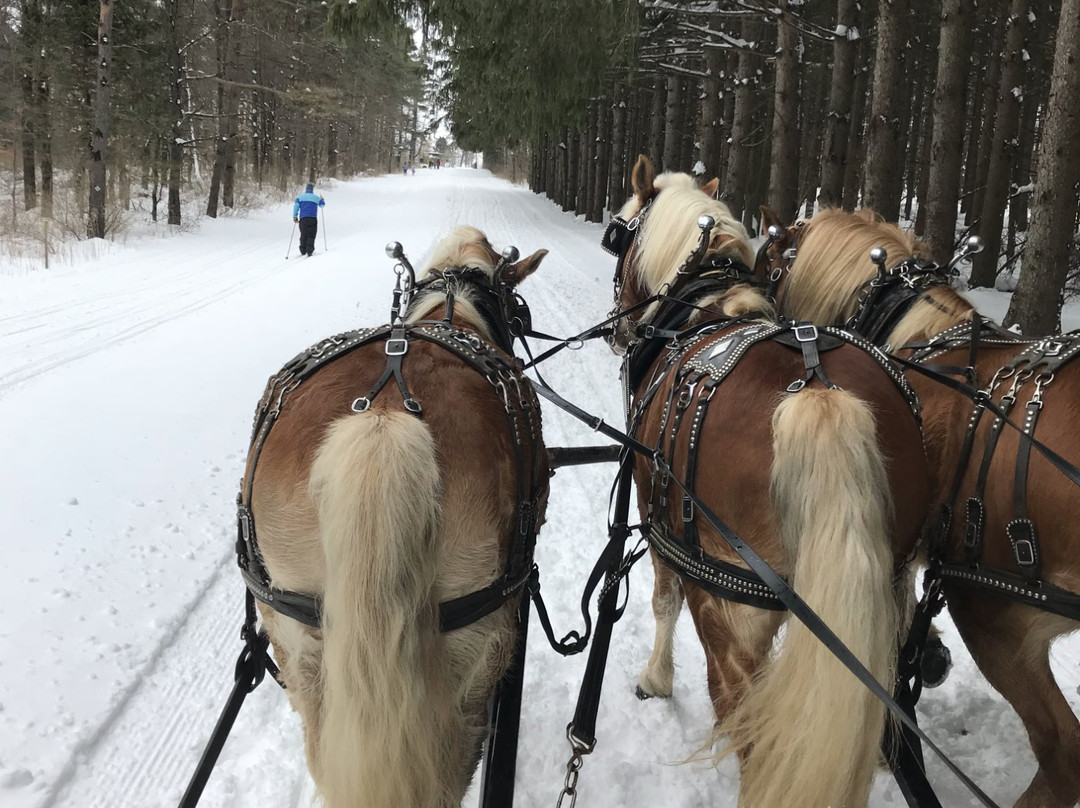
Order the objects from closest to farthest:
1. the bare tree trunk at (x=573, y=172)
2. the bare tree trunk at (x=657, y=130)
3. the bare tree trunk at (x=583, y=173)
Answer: the bare tree trunk at (x=657, y=130), the bare tree trunk at (x=583, y=173), the bare tree trunk at (x=573, y=172)

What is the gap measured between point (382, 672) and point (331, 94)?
21402mm

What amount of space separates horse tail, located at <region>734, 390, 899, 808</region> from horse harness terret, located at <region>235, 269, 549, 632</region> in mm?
701

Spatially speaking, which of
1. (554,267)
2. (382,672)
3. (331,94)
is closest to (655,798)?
(382,672)

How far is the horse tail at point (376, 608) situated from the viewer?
163 centimetres

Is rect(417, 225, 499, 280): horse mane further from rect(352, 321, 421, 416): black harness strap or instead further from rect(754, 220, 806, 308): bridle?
rect(754, 220, 806, 308): bridle

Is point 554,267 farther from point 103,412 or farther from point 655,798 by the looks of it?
point 655,798

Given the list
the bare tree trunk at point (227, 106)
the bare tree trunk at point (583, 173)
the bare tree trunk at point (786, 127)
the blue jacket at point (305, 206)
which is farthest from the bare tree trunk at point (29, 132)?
the bare tree trunk at point (583, 173)

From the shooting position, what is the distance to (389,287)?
11.7 meters

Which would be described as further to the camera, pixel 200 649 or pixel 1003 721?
pixel 200 649

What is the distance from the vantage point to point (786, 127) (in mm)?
10391

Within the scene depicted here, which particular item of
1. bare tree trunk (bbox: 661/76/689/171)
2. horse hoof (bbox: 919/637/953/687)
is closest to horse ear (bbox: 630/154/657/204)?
horse hoof (bbox: 919/637/953/687)

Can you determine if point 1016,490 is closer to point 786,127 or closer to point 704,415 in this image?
point 704,415

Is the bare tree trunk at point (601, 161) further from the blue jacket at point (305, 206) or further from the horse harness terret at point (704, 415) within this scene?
the horse harness terret at point (704, 415)

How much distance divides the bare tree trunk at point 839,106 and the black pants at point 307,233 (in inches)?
426
